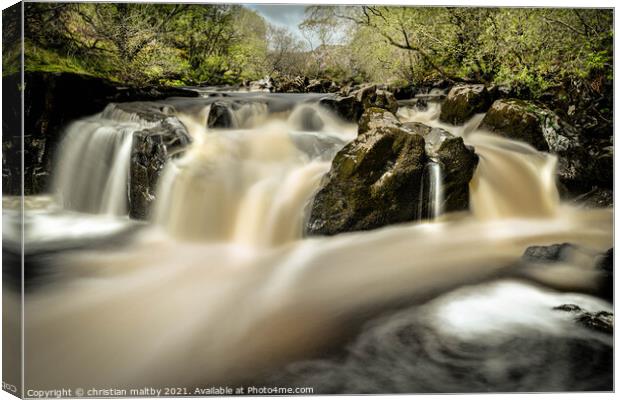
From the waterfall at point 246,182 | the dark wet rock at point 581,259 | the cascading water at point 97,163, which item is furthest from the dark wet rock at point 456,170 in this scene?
the cascading water at point 97,163

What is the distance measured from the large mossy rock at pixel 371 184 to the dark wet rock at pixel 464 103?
0.32 m

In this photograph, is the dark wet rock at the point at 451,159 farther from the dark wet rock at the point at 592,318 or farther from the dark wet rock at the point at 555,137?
the dark wet rock at the point at 592,318

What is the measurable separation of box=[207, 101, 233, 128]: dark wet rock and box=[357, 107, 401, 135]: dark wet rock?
1072 mm

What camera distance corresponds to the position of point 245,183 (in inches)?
184

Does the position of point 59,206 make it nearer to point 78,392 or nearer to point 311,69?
point 78,392

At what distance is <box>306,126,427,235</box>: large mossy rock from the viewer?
187 inches

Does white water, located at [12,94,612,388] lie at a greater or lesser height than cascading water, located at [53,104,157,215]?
lesser

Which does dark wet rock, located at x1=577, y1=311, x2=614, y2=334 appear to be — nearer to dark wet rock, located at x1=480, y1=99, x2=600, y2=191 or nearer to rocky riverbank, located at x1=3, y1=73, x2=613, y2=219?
rocky riverbank, located at x1=3, y1=73, x2=613, y2=219

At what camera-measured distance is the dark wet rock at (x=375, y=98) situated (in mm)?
4754

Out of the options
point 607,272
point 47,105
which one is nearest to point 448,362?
point 607,272

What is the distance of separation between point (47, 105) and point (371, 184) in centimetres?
260

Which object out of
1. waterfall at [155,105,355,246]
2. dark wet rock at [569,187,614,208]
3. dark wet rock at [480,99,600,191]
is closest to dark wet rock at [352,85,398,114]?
waterfall at [155,105,355,246]

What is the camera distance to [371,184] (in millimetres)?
4816

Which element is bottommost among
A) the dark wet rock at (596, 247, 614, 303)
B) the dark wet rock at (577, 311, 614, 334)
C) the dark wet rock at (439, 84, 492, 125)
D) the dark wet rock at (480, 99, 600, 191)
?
the dark wet rock at (577, 311, 614, 334)
